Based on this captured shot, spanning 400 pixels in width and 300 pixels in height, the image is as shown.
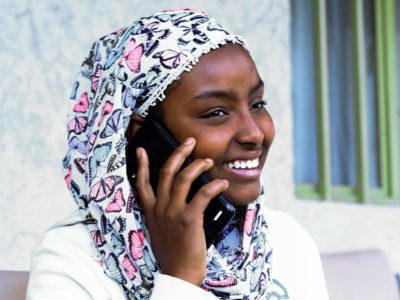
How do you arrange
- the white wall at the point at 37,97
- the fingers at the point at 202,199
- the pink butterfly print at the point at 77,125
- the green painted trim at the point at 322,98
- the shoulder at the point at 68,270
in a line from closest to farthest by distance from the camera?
1. the fingers at the point at 202,199
2. the shoulder at the point at 68,270
3. the pink butterfly print at the point at 77,125
4. the white wall at the point at 37,97
5. the green painted trim at the point at 322,98

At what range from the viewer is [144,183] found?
6.82ft

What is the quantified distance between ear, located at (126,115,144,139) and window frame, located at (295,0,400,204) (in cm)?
297

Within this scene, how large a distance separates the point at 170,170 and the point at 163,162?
0.23ft

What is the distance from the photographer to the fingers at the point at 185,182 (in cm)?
200

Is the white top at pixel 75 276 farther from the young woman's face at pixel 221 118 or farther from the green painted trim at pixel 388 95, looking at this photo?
the green painted trim at pixel 388 95

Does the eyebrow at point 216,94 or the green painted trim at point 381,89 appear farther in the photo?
the green painted trim at point 381,89

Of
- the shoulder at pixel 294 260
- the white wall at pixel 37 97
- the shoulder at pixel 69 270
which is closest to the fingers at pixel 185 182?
the shoulder at pixel 69 270

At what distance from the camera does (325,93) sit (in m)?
5.04

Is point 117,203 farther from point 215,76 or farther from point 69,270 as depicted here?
point 215,76

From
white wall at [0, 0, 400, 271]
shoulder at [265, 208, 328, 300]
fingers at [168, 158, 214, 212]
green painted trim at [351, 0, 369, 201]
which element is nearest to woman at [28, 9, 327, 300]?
fingers at [168, 158, 214, 212]

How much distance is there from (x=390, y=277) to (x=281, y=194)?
177cm

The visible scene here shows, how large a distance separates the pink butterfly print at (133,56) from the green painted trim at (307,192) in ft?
9.87

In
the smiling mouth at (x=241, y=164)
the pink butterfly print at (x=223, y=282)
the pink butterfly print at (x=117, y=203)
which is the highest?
the smiling mouth at (x=241, y=164)

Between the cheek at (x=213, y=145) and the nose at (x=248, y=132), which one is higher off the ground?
the nose at (x=248, y=132)
